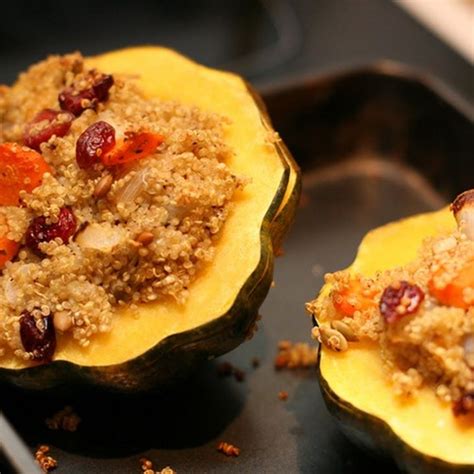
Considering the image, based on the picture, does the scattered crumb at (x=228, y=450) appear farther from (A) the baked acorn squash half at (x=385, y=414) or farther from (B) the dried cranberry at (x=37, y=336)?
(B) the dried cranberry at (x=37, y=336)

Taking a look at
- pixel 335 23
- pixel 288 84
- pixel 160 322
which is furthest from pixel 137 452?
pixel 335 23

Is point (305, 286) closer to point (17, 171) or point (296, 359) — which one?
point (296, 359)

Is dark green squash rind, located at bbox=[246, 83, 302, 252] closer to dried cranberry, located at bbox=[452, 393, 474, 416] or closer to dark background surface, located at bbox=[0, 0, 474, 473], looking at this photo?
dark background surface, located at bbox=[0, 0, 474, 473]

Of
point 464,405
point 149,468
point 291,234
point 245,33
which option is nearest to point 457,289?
point 464,405

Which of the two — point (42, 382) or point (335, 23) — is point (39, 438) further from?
point (335, 23)

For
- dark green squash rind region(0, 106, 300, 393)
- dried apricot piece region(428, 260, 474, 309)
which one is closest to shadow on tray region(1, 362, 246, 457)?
dark green squash rind region(0, 106, 300, 393)
